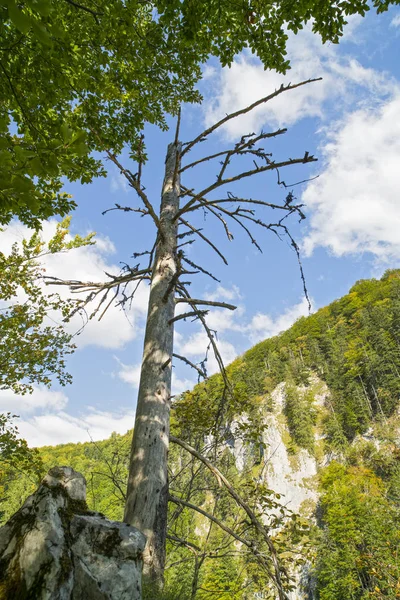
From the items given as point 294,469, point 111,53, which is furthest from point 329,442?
point 111,53

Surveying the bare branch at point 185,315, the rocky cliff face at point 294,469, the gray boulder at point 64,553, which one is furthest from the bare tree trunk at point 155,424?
the rocky cliff face at point 294,469

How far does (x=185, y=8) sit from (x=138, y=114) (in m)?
1.77

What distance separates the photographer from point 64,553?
1.58 metres

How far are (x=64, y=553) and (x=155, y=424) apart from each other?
56.9 inches

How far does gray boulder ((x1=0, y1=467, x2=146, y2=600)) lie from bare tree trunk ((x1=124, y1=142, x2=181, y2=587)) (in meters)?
0.76

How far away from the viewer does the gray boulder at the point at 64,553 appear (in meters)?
1.42

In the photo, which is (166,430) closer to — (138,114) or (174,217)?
(174,217)

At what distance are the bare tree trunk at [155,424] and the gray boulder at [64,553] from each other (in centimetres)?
76

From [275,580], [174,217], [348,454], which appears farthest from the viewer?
[348,454]

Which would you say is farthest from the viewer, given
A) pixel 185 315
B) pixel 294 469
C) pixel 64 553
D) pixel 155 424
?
pixel 294 469

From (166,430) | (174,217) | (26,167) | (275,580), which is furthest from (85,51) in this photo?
(275,580)

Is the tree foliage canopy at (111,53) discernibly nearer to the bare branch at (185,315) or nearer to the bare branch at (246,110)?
the bare branch at (246,110)

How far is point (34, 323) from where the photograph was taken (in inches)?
347

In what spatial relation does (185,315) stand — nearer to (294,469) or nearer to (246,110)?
(246,110)
